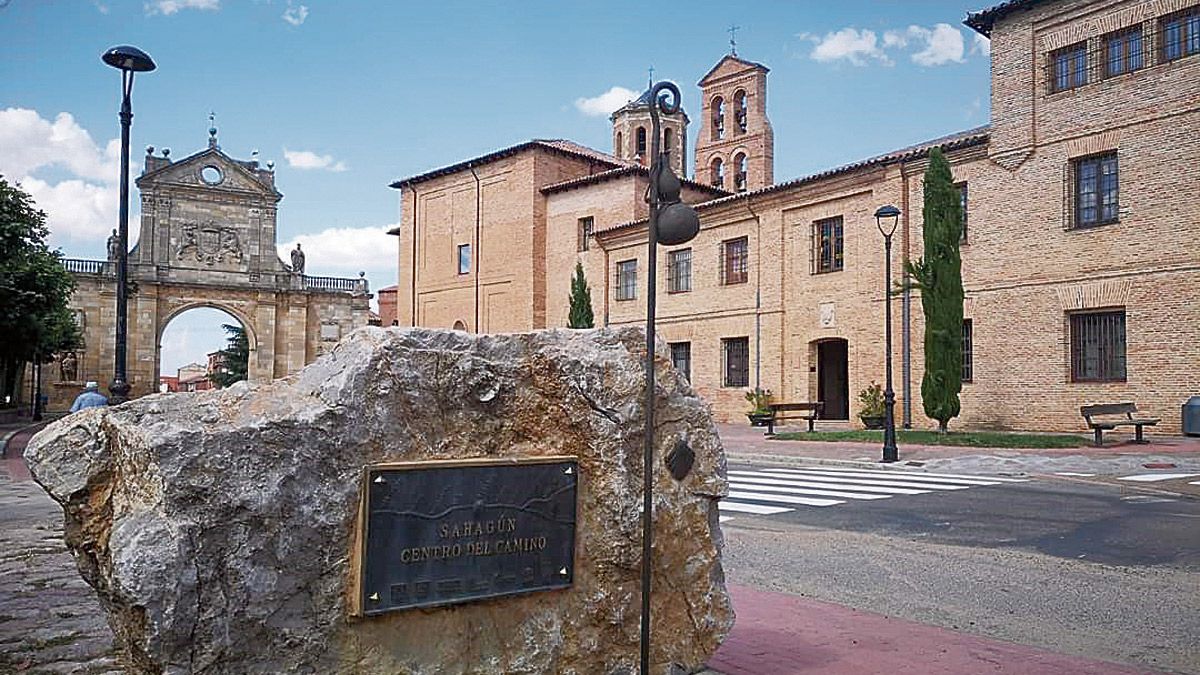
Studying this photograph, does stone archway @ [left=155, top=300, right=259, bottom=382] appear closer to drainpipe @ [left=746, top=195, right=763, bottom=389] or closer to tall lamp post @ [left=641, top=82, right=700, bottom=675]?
drainpipe @ [left=746, top=195, right=763, bottom=389]

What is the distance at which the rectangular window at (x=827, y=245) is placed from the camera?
29.4 metres

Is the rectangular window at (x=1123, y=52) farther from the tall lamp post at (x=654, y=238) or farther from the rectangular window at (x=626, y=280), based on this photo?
the tall lamp post at (x=654, y=238)

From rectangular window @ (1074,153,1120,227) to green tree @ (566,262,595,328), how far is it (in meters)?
17.6

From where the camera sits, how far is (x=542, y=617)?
4086 mm

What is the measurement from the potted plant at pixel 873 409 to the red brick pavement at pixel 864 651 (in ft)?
67.6

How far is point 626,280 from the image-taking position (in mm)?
37406

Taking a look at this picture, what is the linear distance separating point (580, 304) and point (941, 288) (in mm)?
15888

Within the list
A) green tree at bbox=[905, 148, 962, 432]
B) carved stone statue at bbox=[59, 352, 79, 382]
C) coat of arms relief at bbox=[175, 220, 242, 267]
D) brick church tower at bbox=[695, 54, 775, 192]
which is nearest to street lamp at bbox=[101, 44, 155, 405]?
green tree at bbox=[905, 148, 962, 432]

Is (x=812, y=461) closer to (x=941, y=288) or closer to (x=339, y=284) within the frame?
(x=941, y=288)

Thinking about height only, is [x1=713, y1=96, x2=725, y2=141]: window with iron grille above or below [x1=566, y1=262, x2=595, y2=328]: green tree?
above

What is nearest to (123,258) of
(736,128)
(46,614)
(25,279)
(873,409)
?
(46,614)

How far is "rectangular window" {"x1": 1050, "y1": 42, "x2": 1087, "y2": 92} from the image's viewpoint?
76.9 feet

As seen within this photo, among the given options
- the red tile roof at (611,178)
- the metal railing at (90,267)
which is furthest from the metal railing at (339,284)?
the red tile roof at (611,178)

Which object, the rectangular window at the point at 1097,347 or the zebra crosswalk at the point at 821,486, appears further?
the rectangular window at the point at 1097,347
